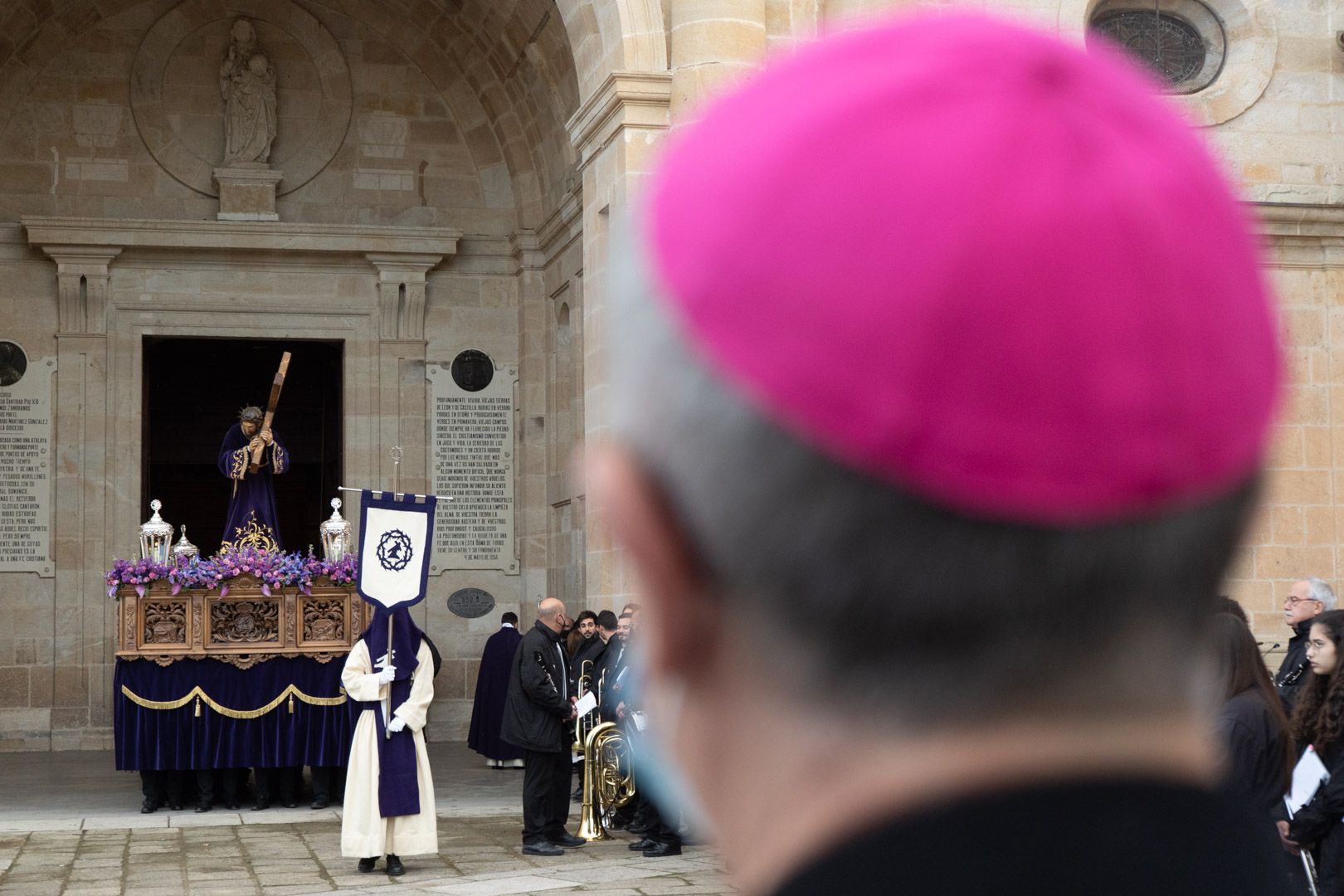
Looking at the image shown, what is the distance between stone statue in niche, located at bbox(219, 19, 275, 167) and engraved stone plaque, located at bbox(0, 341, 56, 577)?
3.06m

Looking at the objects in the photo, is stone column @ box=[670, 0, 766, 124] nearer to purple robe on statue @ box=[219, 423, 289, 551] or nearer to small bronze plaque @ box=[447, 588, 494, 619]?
purple robe on statue @ box=[219, 423, 289, 551]

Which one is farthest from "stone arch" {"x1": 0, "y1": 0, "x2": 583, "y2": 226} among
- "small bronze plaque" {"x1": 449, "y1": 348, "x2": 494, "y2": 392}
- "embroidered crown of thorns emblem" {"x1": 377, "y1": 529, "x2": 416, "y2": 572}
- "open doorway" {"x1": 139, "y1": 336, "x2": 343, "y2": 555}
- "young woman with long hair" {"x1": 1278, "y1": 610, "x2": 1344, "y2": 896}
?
"young woman with long hair" {"x1": 1278, "y1": 610, "x2": 1344, "y2": 896}

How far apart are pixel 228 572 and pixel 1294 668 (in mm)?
7985

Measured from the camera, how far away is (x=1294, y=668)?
8.16 meters

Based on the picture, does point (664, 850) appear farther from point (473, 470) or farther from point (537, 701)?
point (473, 470)

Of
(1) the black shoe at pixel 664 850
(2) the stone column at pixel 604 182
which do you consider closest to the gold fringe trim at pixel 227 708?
(2) the stone column at pixel 604 182

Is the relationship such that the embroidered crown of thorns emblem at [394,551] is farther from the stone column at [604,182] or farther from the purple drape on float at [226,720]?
the purple drape on float at [226,720]

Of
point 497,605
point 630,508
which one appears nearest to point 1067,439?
point 630,508

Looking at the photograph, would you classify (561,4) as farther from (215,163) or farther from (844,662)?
(844,662)

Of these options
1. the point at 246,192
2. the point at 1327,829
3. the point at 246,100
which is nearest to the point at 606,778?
the point at 1327,829

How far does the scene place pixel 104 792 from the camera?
1371 cm

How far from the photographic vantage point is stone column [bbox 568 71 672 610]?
1252 centimetres

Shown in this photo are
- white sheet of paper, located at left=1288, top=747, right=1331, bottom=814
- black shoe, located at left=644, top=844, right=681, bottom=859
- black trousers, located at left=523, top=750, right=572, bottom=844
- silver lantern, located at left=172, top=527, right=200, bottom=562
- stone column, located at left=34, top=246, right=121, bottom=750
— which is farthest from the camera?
stone column, located at left=34, top=246, right=121, bottom=750

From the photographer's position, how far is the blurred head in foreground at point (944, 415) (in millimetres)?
658
